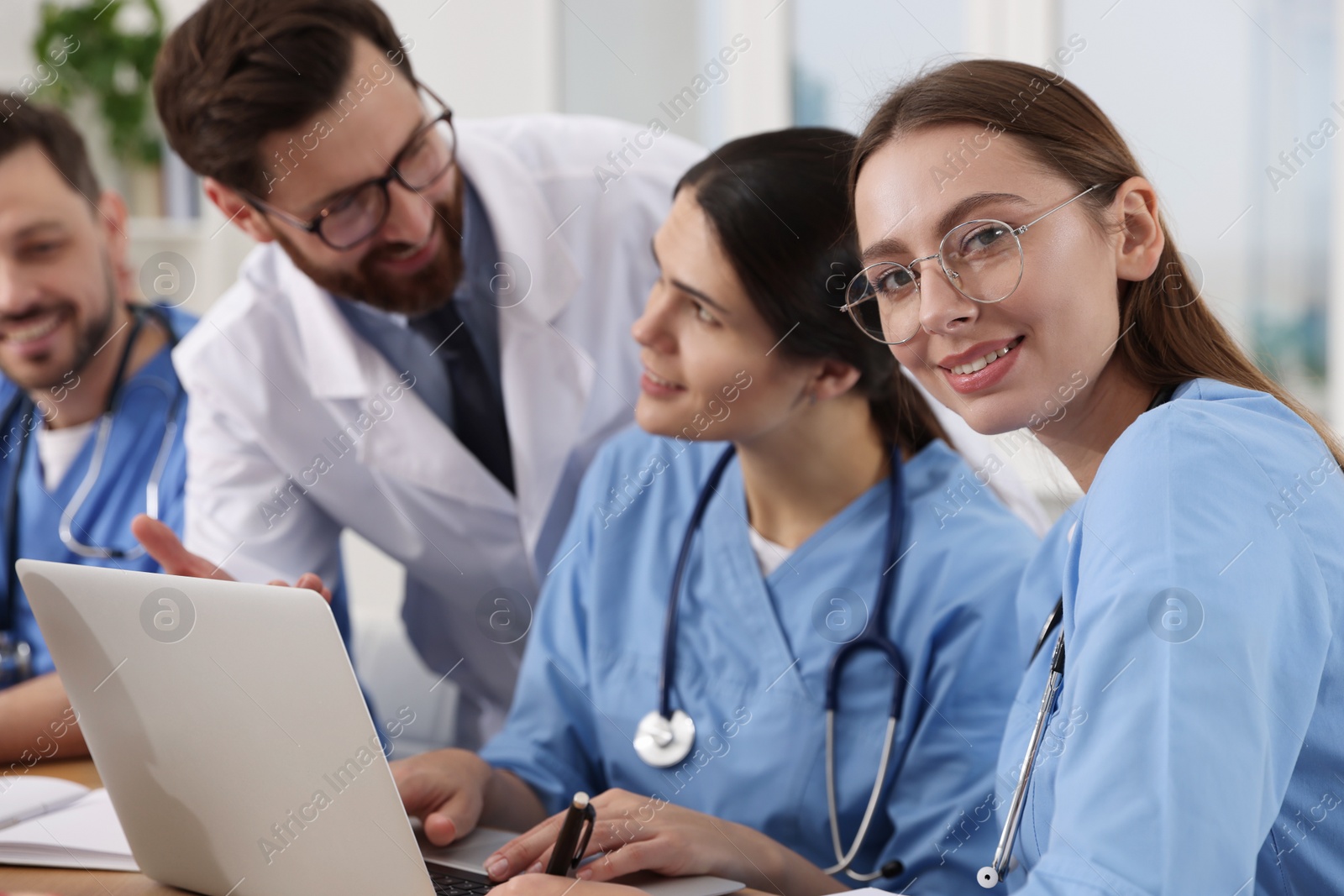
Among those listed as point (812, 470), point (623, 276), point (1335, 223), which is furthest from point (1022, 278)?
point (1335, 223)

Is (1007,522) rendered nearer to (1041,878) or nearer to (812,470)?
(812,470)

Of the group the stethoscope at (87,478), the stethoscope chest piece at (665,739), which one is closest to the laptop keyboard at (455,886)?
the stethoscope chest piece at (665,739)

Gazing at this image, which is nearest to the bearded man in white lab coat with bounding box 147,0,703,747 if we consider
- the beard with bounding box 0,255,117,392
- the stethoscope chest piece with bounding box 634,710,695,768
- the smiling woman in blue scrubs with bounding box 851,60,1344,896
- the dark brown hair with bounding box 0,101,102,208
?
the beard with bounding box 0,255,117,392

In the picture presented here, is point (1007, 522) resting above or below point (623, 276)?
below

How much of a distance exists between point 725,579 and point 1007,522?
0.32 metres

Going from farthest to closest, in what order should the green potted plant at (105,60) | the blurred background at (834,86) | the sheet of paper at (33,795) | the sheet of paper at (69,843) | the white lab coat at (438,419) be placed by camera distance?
the green potted plant at (105,60) < the blurred background at (834,86) < the white lab coat at (438,419) < the sheet of paper at (33,795) < the sheet of paper at (69,843)

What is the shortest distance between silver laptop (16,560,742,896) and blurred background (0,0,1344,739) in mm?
1057

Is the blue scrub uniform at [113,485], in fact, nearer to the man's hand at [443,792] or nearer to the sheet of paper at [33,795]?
the sheet of paper at [33,795]

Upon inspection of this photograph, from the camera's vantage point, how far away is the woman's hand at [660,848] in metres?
0.93

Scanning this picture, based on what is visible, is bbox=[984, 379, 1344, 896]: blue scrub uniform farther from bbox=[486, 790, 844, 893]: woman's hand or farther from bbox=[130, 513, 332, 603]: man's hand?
bbox=[130, 513, 332, 603]: man's hand

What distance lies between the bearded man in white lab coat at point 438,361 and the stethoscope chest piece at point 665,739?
1.67ft

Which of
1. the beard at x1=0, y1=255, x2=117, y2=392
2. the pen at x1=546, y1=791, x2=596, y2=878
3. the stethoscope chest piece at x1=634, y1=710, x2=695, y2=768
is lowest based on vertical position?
the stethoscope chest piece at x1=634, y1=710, x2=695, y2=768

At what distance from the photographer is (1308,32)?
7.82 ft

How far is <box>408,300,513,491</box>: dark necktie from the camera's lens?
1.76 m
